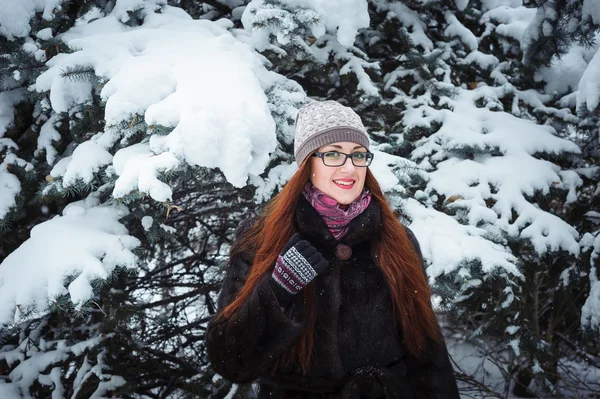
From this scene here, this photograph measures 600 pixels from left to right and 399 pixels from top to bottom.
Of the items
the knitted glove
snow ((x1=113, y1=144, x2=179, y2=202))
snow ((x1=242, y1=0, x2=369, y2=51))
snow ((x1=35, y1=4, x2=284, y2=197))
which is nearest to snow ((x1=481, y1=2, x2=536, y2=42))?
snow ((x1=242, y1=0, x2=369, y2=51))

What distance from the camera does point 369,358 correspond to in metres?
2.02

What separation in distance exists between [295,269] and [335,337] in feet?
1.49

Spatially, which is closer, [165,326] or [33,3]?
[33,3]

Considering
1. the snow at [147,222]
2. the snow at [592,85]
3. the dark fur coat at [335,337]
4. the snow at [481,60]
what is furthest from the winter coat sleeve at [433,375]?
the snow at [481,60]

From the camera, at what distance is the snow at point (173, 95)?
2182 mm

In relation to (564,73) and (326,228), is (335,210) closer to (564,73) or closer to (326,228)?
(326,228)

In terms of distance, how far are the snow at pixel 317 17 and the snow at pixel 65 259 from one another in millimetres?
1516

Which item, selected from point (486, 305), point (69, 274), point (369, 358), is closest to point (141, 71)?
point (69, 274)

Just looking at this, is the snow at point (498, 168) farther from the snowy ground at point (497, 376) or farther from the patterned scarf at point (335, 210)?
the snowy ground at point (497, 376)

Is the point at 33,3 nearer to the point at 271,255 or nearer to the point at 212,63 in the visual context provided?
the point at 212,63

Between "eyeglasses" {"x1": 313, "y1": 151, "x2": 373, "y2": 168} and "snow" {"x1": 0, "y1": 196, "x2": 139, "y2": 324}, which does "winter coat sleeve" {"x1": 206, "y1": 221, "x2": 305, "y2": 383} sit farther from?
"snow" {"x1": 0, "y1": 196, "x2": 139, "y2": 324}

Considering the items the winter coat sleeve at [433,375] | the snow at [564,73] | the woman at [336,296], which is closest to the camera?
the woman at [336,296]

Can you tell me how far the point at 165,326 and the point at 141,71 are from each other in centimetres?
267

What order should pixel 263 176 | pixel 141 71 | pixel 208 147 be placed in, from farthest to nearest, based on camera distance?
pixel 263 176 → pixel 141 71 → pixel 208 147
